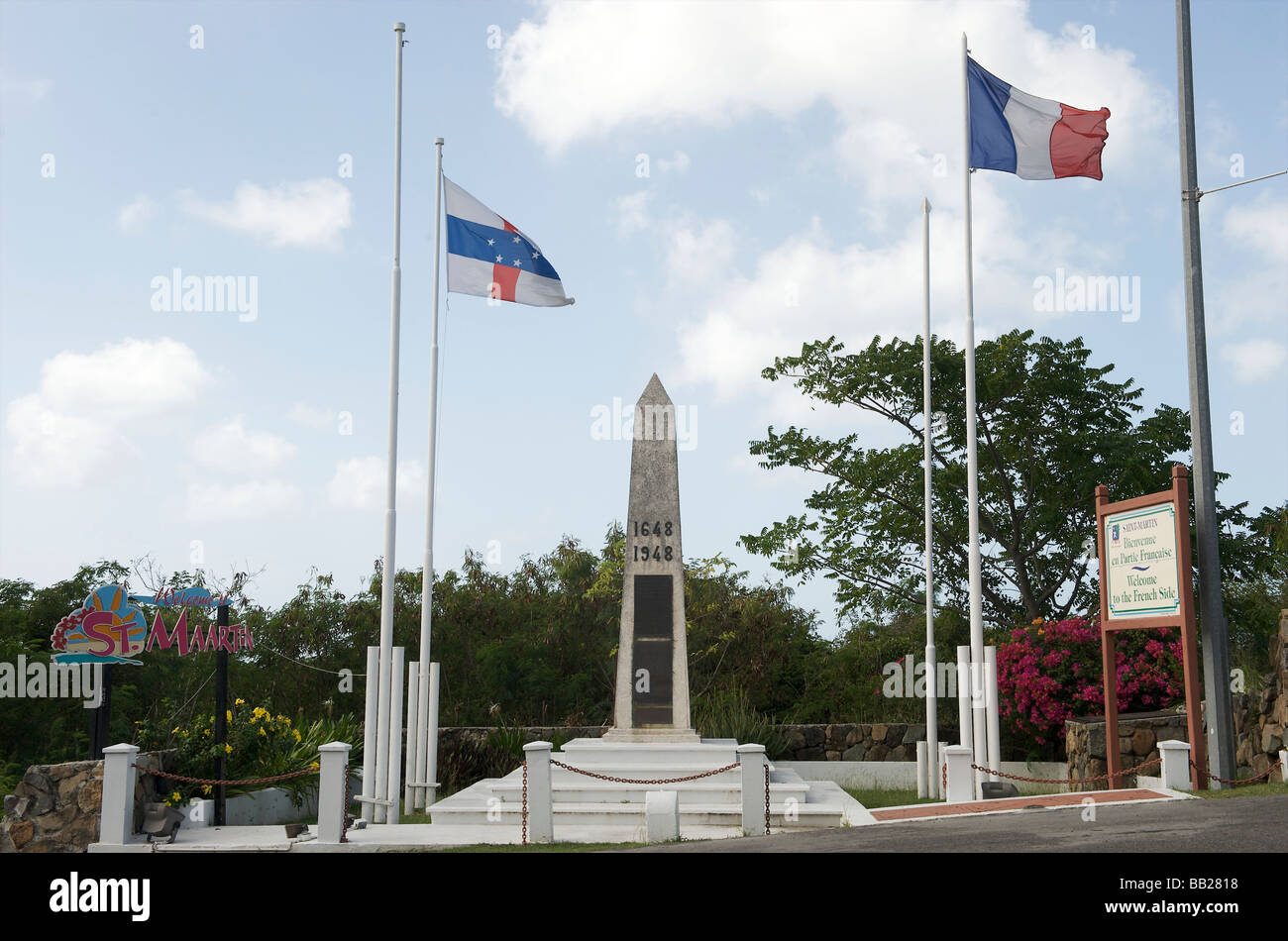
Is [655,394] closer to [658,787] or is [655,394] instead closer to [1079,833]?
[658,787]

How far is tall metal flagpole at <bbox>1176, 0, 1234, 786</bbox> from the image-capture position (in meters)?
12.4

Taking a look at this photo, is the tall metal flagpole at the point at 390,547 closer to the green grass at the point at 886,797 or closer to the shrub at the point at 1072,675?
the green grass at the point at 886,797

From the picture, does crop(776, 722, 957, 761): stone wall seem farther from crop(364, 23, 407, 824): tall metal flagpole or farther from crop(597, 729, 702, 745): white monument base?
crop(364, 23, 407, 824): tall metal flagpole

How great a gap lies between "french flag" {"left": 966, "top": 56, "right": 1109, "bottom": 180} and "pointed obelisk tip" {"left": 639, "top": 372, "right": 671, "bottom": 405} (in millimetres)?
5835

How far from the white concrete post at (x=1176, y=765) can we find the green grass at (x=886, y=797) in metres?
3.77

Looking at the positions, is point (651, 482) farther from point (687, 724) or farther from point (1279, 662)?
point (1279, 662)

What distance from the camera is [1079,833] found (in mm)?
9602

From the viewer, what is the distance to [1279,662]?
1378 centimetres

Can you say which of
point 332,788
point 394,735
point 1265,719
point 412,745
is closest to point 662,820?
point 332,788

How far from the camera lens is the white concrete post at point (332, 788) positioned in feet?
38.9

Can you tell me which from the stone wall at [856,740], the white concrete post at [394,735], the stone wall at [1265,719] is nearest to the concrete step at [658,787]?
the white concrete post at [394,735]

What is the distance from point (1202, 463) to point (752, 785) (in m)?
6.43
